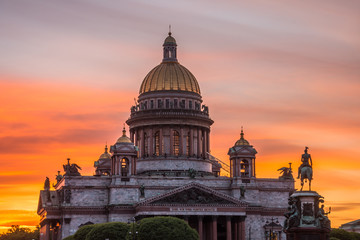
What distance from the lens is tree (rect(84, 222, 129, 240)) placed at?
114438 mm

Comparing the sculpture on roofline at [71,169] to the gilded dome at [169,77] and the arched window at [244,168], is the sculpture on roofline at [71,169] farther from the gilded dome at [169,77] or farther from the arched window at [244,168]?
the arched window at [244,168]

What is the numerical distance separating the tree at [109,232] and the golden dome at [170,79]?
41.5m

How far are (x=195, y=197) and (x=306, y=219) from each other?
65.2m

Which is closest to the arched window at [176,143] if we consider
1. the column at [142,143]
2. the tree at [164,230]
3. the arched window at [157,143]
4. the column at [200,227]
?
the arched window at [157,143]

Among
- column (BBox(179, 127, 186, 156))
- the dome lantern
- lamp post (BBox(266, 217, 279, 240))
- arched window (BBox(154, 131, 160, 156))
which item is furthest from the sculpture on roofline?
lamp post (BBox(266, 217, 279, 240))

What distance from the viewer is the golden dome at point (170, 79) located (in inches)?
6029

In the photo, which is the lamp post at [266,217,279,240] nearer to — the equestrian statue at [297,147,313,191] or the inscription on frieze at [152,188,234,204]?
the inscription on frieze at [152,188,234,204]

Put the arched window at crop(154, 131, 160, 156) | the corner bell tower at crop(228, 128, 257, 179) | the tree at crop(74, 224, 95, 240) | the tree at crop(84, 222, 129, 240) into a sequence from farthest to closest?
the arched window at crop(154, 131, 160, 156), the corner bell tower at crop(228, 128, 257, 179), the tree at crop(74, 224, 95, 240), the tree at crop(84, 222, 129, 240)

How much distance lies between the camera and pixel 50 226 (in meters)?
142

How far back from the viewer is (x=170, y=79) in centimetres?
15325

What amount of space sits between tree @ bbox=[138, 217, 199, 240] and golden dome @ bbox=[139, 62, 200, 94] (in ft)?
139

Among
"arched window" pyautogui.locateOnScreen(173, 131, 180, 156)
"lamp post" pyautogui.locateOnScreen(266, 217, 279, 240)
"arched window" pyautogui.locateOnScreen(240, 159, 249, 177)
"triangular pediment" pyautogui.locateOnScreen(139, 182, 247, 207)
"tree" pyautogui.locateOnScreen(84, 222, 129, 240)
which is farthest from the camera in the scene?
"arched window" pyautogui.locateOnScreen(173, 131, 180, 156)

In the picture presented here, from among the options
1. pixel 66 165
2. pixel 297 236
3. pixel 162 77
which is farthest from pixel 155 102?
pixel 297 236

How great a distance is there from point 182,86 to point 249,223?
3013cm
